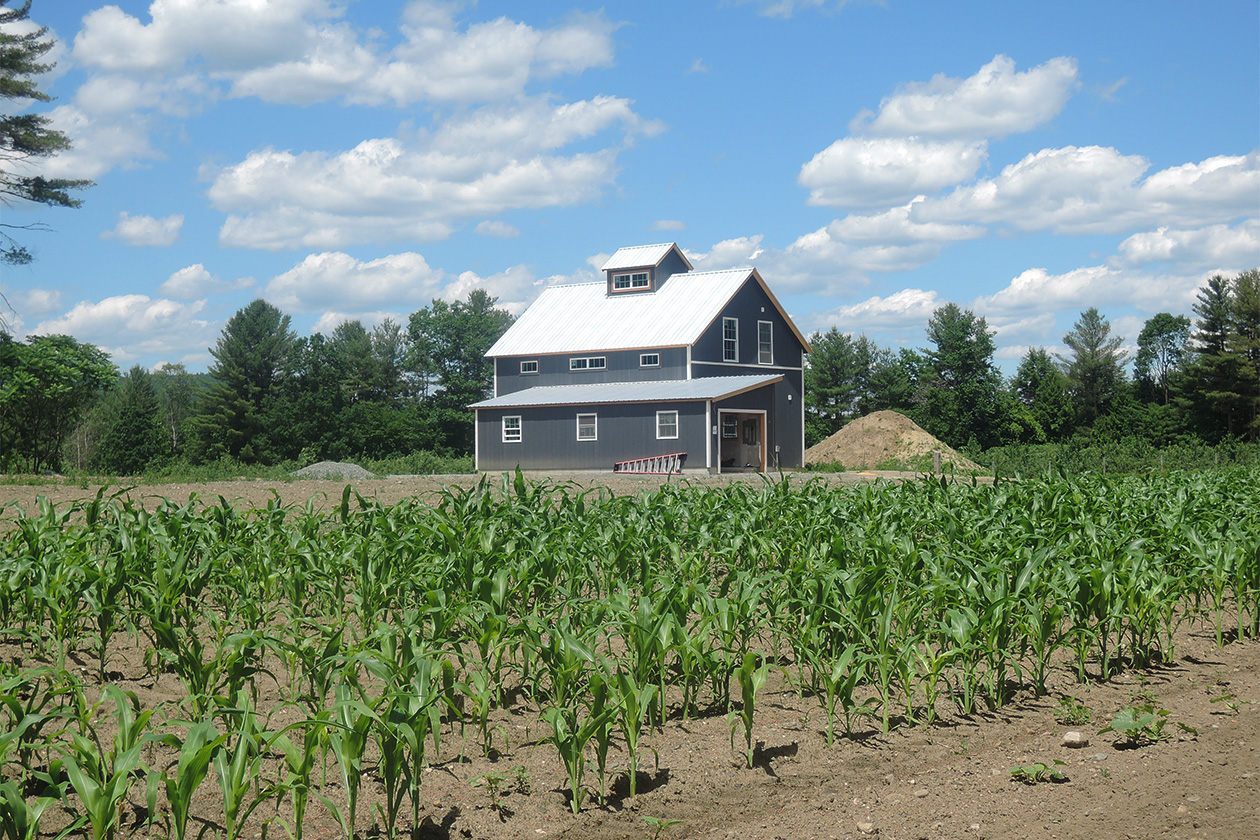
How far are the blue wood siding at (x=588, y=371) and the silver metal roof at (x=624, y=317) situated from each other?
10.6 inches

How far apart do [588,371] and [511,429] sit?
3776 mm

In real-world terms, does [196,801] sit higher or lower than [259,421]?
lower

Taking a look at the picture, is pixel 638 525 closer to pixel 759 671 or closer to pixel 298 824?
pixel 759 671

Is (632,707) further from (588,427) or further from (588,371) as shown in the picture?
(588,371)

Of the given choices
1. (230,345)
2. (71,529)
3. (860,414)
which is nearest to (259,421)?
(230,345)

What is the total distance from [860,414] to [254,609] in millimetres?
58007

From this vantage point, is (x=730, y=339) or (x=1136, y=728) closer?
(x=1136, y=728)

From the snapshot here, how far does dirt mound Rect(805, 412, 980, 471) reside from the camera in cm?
3904

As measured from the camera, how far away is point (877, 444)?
39.9 meters

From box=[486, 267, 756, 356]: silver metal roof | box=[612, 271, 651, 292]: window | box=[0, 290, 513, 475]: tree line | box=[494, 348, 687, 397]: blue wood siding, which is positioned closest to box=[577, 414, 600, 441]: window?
box=[494, 348, 687, 397]: blue wood siding

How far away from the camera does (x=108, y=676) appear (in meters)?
4.94

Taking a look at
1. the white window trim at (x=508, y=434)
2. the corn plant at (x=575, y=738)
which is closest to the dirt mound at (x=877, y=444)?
the white window trim at (x=508, y=434)

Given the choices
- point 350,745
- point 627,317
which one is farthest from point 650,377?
point 350,745

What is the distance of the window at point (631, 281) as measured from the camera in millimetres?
37188
